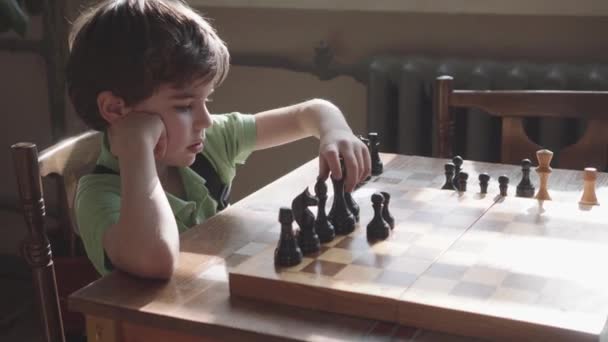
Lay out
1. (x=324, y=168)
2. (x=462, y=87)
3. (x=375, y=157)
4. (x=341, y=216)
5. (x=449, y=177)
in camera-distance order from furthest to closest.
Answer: (x=462, y=87), (x=375, y=157), (x=449, y=177), (x=324, y=168), (x=341, y=216)

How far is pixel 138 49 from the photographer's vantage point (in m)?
1.37

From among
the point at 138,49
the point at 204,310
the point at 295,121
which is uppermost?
the point at 138,49

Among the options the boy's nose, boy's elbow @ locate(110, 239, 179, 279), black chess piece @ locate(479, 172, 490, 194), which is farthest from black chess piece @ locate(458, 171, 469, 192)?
boy's elbow @ locate(110, 239, 179, 279)

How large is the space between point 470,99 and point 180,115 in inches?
33.0

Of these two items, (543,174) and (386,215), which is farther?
(543,174)

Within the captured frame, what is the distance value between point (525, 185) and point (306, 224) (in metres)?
0.53

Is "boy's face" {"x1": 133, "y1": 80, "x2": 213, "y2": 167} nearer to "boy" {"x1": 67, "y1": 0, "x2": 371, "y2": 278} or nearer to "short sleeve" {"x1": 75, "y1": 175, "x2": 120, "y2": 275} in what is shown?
"boy" {"x1": 67, "y1": 0, "x2": 371, "y2": 278}

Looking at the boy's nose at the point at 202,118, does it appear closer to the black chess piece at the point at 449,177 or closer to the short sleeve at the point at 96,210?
the short sleeve at the point at 96,210

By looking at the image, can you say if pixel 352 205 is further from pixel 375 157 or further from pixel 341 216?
pixel 375 157

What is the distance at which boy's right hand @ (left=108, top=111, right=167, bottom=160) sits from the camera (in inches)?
49.4

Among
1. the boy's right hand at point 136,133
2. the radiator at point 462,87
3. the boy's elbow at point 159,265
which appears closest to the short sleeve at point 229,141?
the boy's right hand at point 136,133

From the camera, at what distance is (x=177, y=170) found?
1562 millimetres

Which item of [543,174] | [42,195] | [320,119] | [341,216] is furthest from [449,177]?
[42,195]

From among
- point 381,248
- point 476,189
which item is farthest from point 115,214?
point 476,189
